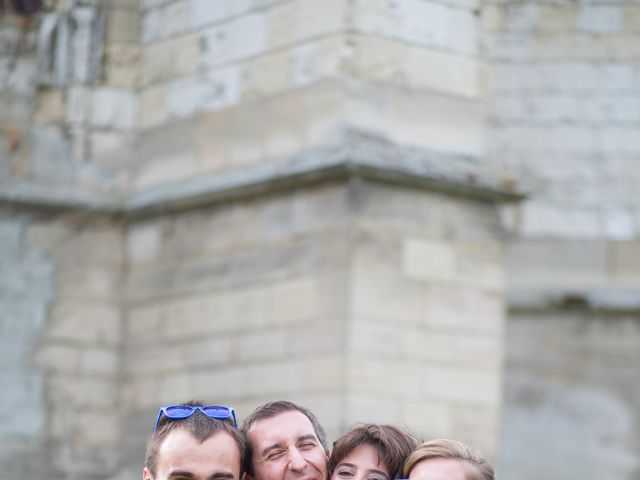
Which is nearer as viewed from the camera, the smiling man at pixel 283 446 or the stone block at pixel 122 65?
the smiling man at pixel 283 446

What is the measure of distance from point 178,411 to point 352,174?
4307 millimetres

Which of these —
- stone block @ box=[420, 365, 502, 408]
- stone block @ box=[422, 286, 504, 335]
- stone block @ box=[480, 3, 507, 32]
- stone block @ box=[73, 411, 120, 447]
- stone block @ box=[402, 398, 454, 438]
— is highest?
stone block @ box=[480, 3, 507, 32]

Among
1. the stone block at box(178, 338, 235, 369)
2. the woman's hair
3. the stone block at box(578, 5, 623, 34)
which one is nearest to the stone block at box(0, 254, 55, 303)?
the stone block at box(178, 338, 235, 369)

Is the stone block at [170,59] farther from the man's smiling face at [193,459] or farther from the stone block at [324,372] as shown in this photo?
the man's smiling face at [193,459]

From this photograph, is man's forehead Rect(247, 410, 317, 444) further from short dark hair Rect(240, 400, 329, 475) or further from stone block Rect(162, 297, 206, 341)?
stone block Rect(162, 297, 206, 341)

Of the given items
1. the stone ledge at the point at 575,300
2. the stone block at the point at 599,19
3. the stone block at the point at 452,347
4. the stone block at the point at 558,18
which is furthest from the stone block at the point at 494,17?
the stone block at the point at 452,347

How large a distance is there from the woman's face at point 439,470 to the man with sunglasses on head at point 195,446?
41cm

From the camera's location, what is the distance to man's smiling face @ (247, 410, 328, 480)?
4.26 m

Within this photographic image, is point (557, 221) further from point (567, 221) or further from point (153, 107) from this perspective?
point (153, 107)

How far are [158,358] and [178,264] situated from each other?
504 mm

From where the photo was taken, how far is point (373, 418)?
8180mm

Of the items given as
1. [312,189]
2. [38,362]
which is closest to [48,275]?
[38,362]

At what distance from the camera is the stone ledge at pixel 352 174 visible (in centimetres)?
827

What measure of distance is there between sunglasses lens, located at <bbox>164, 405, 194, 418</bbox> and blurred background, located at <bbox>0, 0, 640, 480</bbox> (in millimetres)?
4029
